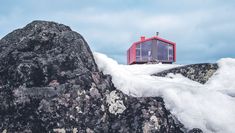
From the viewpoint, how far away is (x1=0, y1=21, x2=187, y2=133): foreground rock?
4.04 metres

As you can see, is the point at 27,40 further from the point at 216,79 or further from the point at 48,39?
the point at 216,79

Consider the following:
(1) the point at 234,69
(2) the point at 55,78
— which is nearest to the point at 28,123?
(2) the point at 55,78

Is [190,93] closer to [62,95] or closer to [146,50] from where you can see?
[62,95]

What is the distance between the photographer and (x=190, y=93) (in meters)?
4.45

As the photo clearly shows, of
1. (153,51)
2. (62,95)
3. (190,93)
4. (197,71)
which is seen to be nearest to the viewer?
(62,95)

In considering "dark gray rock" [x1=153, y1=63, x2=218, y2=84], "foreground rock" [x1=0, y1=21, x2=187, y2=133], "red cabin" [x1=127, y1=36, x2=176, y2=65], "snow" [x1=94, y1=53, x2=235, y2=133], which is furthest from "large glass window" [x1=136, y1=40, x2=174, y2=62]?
"foreground rock" [x1=0, y1=21, x2=187, y2=133]

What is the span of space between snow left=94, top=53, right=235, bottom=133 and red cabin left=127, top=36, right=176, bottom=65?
2641 cm

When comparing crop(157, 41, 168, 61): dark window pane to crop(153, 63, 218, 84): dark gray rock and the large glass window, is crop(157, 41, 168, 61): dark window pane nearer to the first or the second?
the large glass window

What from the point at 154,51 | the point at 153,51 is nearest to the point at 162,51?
the point at 154,51

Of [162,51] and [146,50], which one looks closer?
[146,50]

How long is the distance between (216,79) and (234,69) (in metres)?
0.54

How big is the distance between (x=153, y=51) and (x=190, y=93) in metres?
28.2

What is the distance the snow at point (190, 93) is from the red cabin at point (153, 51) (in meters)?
26.4

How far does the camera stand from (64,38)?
4.71 m
